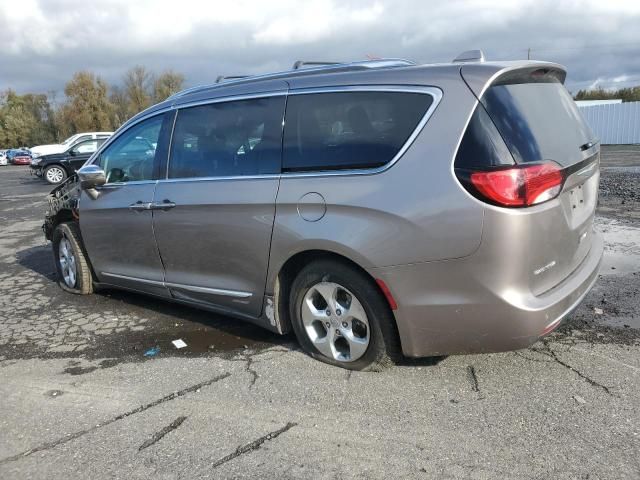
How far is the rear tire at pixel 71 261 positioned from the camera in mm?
5535

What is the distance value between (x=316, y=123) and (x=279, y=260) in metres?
0.92

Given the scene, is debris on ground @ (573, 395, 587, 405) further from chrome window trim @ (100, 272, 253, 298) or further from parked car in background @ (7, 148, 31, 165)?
parked car in background @ (7, 148, 31, 165)

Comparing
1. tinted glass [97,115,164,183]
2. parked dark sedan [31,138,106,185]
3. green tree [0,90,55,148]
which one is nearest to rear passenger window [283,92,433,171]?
tinted glass [97,115,164,183]

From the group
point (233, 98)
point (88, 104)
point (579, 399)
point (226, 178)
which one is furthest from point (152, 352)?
point (88, 104)

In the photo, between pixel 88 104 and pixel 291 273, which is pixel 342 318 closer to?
pixel 291 273

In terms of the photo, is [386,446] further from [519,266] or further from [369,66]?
[369,66]

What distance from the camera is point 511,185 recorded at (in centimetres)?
280

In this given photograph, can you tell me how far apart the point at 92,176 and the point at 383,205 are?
9.96 feet

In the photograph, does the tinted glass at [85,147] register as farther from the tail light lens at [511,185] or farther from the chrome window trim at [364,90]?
the tail light lens at [511,185]

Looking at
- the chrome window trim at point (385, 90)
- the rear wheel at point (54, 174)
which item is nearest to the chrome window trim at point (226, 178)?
the chrome window trim at point (385, 90)

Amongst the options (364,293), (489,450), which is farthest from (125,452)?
(489,450)

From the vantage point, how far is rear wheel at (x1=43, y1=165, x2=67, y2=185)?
20.7 m

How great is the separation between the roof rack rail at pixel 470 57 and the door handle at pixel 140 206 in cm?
258

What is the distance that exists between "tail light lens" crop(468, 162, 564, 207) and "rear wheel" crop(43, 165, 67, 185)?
68.9 feet
